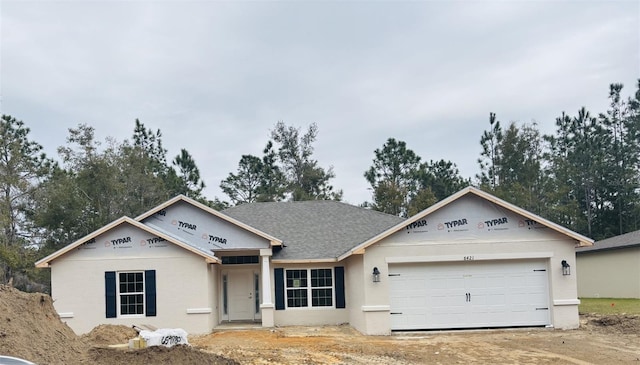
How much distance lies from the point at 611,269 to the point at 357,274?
1641 cm

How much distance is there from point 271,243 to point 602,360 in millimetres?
11237

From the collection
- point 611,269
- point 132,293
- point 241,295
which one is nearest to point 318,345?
point 132,293

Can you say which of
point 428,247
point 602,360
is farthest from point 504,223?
point 602,360

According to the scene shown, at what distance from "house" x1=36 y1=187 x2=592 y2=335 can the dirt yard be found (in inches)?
33.0

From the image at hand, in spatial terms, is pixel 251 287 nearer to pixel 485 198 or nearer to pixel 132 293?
pixel 132 293

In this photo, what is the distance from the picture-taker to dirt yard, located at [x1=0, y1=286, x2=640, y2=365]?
980cm

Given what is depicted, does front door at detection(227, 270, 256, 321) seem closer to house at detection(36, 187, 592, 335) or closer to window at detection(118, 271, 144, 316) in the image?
house at detection(36, 187, 592, 335)

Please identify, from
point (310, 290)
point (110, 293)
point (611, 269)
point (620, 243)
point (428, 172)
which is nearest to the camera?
point (110, 293)

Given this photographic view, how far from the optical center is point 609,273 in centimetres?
2875

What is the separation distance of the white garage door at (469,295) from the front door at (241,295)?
673 cm

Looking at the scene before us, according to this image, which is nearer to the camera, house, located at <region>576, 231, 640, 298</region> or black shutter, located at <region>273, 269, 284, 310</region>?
black shutter, located at <region>273, 269, 284, 310</region>

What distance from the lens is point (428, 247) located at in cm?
1766

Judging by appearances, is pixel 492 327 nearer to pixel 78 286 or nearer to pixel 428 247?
pixel 428 247

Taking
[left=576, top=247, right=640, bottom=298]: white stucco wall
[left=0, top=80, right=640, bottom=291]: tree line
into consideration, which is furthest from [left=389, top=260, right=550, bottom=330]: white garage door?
[left=0, top=80, right=640, bottom=291]: tree line
